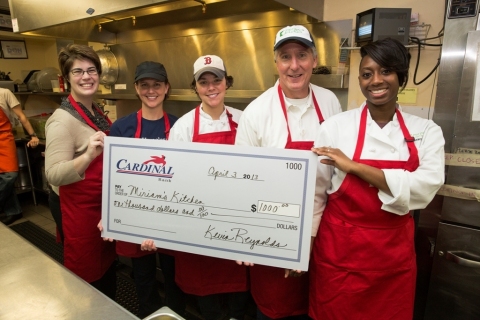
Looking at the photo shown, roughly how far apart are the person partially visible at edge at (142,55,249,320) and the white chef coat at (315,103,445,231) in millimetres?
508

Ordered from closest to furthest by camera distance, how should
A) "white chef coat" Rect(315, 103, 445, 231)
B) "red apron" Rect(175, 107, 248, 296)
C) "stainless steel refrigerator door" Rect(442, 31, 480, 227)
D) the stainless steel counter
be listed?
the stainless steel counter
"white chef coat" Rect(315, 103, 445, 231)
"stainless steel refrigerator door" Rect(442, 31, 480, 227)
"red apron" Rect(175, 107, 248, 296)

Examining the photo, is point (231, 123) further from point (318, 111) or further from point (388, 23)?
point (388, 23)

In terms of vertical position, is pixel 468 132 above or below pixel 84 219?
above

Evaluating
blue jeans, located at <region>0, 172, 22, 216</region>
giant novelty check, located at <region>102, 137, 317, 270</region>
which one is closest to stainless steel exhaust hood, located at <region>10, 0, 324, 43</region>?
giant novelty check, located at <region>102, 137, 317, 270</region>

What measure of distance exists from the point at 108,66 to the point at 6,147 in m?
1.51

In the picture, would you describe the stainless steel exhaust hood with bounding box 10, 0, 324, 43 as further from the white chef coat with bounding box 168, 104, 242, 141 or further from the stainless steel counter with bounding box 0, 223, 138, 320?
the stainless steel counter with bounding box 0, 223, 138, 320

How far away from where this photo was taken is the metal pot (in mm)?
2820

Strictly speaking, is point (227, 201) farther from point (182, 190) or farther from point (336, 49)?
point (336, 49)

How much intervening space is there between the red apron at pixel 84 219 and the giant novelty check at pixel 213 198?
193 millimetres

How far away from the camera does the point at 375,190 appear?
994mm

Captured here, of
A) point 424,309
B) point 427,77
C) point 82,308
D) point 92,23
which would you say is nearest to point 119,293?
point 82,308

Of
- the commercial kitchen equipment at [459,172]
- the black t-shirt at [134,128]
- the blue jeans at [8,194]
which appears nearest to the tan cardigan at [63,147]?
the black t-shirt at [134,128]

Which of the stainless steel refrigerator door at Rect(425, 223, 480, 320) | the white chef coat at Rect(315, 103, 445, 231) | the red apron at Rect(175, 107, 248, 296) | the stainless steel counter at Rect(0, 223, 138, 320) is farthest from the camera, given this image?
the red apron at Rect(175, 107, 248, 296)

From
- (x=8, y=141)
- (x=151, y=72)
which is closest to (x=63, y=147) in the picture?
(x=151, y=72)
